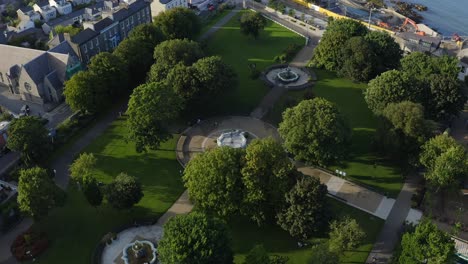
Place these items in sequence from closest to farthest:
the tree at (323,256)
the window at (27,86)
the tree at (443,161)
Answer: the tree at (323,256) → the tree at (443,161) → the window at (27,86)

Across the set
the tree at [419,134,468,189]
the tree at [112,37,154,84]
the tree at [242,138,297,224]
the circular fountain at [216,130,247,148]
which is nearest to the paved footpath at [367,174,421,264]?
the tree at [419,134,468,189]

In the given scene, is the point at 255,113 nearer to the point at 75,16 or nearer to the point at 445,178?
the point at 445,178

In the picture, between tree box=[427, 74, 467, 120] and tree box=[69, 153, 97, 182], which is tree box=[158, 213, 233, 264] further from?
tree box=[427, 74, 467, 120]

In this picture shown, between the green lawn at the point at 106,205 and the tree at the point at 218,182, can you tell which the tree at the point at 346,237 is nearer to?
the tree at the point at 218,182

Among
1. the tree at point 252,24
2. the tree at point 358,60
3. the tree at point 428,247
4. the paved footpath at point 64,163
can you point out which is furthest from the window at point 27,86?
the tree at point 428,247

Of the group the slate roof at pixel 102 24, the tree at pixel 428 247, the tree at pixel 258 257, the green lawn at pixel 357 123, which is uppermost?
the slate roof at pixel 102 24

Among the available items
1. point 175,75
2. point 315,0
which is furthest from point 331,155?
point 315,0
